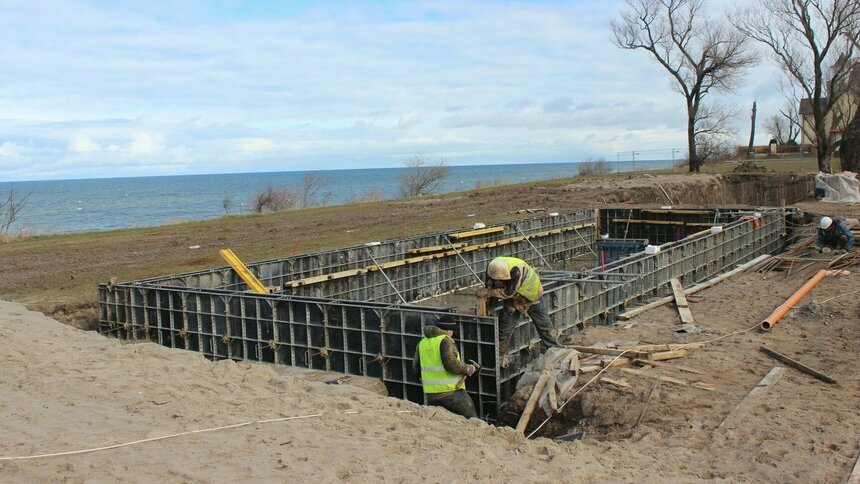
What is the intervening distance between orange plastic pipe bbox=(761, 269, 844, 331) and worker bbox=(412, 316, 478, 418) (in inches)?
220

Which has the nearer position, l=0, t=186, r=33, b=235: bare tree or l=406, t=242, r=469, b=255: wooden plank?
l=406, t=242, r=469, b=255: wooden plank

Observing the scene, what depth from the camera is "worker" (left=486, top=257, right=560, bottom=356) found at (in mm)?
9867

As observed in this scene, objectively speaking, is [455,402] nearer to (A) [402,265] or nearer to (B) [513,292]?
(B) [513,292]

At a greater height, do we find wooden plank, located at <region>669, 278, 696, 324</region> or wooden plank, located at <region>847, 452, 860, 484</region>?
wooden plank, located at <region>669, 278, 696, 324</region>

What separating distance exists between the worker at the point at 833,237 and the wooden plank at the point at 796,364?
359 inches

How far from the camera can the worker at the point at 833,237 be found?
58.6 ft

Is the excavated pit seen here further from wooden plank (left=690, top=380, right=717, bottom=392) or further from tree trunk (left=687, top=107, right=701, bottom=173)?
tree trunk (left=687, top=107, right=701, bottom=173)

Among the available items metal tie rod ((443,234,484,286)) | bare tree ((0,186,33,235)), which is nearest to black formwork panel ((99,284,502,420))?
metal tie rod ((443,234,484,286))

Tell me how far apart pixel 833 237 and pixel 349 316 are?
44.1 feet

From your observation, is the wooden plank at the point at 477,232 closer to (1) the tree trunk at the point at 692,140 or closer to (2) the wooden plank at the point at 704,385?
(2) the wooden plank at the point at 704,385

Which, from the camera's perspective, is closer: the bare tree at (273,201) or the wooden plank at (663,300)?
the wooden plank at (663,300)

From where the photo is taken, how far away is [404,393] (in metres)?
10.5

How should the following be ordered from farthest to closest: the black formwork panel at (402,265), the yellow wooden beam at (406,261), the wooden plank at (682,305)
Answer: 1. the black formwork panel at (402,265)
2. the yellow wooden beam at (406,261)
3. the wooden plank at (682,305)

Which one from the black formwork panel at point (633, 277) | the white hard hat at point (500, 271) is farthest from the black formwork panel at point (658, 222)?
the white hard hat at point (500, 271)
